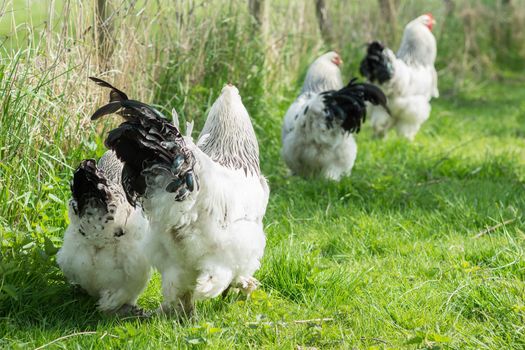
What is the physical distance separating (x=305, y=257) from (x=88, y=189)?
4.80ft

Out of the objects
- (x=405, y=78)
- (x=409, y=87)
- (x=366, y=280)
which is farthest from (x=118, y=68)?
(x=409, y=87)

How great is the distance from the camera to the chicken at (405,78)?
8.18 metres

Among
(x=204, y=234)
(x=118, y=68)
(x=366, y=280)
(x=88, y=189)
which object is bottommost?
(x=366, y=280)

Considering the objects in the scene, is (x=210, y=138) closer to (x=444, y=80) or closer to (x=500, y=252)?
(x=500, y=252)

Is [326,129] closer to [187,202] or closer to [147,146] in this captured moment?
[187,202]

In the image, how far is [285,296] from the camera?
13.7 feet

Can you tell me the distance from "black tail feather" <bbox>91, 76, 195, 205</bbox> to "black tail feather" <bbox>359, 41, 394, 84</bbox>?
5218 mm

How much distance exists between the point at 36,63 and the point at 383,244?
2633 mm

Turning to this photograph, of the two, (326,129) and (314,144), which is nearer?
(326,129)

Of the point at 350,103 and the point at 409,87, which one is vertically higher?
the point at 350,103

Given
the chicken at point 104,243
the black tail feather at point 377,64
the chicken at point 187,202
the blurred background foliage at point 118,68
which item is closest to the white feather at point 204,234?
the chicken at point 187,202

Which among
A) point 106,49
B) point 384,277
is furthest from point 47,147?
point 384,277

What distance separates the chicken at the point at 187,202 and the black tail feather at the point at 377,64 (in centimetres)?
459

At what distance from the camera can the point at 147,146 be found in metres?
3.19
